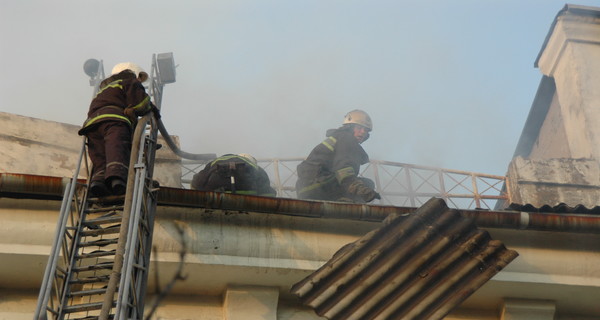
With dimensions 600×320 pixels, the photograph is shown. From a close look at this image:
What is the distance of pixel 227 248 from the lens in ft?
25.6

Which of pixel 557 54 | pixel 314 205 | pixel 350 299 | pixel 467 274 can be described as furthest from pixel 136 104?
pixel 557 54

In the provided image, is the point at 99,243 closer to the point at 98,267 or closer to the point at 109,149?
the point at 98,267

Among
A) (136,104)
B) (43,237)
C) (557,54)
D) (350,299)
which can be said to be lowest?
(350,299)

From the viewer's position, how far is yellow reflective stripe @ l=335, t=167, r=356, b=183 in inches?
428

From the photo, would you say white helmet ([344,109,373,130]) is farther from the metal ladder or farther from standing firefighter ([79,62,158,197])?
the metal ladder

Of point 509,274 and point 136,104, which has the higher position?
point 136,104

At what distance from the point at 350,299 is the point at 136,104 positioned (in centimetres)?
252

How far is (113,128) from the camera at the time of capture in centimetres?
794

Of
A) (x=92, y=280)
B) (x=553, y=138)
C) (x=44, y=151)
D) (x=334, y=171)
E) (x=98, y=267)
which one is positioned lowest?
(x=92, y=280)

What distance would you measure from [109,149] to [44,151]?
3.81m

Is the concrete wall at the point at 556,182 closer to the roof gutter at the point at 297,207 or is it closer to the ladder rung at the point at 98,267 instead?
the roof gutter at the point at 297,207

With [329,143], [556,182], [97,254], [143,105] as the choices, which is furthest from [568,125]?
[97,254]

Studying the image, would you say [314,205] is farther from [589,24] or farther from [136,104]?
[589,24]

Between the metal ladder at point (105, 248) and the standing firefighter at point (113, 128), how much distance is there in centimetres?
13
